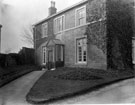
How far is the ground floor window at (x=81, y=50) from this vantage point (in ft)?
54.3

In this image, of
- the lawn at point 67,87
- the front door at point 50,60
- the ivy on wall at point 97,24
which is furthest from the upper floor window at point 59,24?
the lawn at point 67,87

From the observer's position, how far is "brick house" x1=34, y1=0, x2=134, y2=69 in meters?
14.8

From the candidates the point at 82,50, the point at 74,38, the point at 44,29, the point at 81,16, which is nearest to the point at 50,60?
the point at 74,38

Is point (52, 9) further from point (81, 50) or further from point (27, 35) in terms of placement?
point (27, 35)

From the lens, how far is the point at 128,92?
8.27 metres

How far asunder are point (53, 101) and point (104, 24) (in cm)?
908

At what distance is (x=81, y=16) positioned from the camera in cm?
1716

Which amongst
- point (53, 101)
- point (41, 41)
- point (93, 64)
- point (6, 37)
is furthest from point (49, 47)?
point (53, 101)

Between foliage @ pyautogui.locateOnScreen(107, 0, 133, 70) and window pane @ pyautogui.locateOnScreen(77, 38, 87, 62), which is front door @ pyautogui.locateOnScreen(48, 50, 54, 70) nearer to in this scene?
window pane @ pyautogui.locateOnScreen(77, 38, 87, 62)

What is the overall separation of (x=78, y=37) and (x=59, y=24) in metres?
4.47

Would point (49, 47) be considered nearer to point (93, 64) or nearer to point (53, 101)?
point (93, 64)

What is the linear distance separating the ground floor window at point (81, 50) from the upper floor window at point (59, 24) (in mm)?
3728

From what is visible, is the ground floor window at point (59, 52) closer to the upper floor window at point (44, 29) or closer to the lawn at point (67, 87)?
the upper floor window at point (44, 29)

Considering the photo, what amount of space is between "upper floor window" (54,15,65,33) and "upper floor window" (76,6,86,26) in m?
2.75
